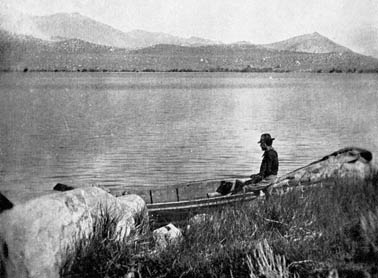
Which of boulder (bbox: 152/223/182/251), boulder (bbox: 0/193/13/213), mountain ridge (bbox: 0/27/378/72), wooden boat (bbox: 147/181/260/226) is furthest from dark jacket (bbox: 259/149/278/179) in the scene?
boulder (bbox: 0/193/13/213)

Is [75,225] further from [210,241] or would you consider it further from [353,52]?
[353,52]

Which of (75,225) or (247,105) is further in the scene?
(247,105)

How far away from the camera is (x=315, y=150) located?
8.81 meters

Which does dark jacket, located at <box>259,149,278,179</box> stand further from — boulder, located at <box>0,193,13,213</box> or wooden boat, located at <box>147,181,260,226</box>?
boulder, located at <box>0,193,13,213</box>

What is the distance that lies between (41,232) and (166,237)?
994mm

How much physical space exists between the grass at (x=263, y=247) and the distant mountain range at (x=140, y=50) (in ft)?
7.56

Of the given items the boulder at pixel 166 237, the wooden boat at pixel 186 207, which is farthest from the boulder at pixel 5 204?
the wooden boat at pixel 186 207

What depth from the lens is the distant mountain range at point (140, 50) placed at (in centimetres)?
633

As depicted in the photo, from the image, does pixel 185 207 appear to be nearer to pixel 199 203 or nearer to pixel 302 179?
pixel 199 203

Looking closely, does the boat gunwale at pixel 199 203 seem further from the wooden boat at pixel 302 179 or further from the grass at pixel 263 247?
the grass at pixel 263 247

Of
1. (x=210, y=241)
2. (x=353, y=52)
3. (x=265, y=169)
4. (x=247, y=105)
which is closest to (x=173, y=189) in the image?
(x=265, y=169)

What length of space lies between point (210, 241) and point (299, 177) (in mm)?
1940

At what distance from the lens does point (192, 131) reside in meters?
10.9

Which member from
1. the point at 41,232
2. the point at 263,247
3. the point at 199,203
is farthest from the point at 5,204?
the point at 199,203
